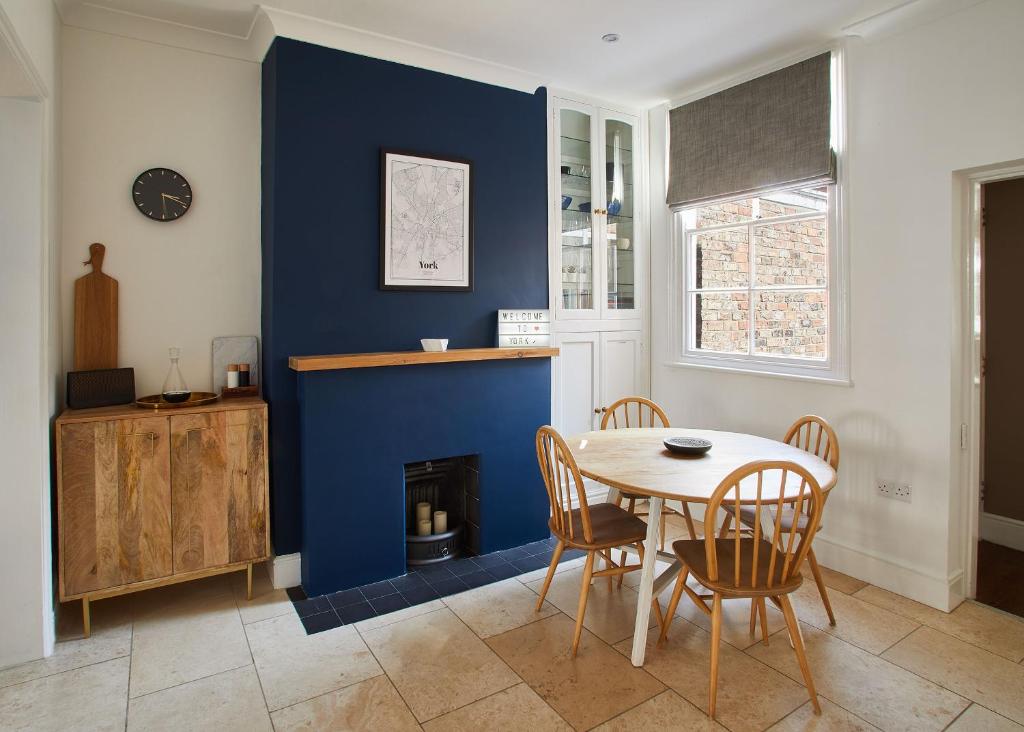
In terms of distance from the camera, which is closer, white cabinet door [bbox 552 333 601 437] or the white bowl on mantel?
the white bowl on mantel

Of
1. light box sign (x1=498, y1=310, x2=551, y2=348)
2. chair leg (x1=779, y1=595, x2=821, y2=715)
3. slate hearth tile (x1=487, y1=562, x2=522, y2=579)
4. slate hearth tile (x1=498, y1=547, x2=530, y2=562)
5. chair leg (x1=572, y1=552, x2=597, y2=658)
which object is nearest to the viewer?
chair leg (x1=779, y1=595, x2=821, y2=715)

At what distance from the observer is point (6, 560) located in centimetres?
243

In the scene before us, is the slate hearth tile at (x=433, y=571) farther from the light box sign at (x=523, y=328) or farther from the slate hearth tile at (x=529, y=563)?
the light box sign at (x=523, y=328)

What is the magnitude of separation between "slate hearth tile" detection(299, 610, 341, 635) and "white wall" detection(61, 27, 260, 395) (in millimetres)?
1296

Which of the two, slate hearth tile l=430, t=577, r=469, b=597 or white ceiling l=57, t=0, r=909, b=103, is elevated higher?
white ceiling l=57, t=0, r=909, b=103

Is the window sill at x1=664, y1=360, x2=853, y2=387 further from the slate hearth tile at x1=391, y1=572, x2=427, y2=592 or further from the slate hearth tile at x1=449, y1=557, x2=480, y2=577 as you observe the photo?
the slate hearth tile at x1=391, y1=572, x2=427, y2=592

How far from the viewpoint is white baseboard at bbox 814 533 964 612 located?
9.55 feet

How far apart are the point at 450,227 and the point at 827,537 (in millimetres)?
2638

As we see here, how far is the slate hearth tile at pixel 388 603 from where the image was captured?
2.94 m

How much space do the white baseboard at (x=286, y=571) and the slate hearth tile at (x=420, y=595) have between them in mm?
577

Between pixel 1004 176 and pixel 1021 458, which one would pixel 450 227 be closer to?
pixel 1004 176

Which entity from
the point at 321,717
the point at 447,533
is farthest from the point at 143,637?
the point at 447,533

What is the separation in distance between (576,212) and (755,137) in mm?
1126

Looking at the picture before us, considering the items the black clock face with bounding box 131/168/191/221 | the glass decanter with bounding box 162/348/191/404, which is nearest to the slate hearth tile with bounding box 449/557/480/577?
the glass decanter with bounding box 162/348/191/404
